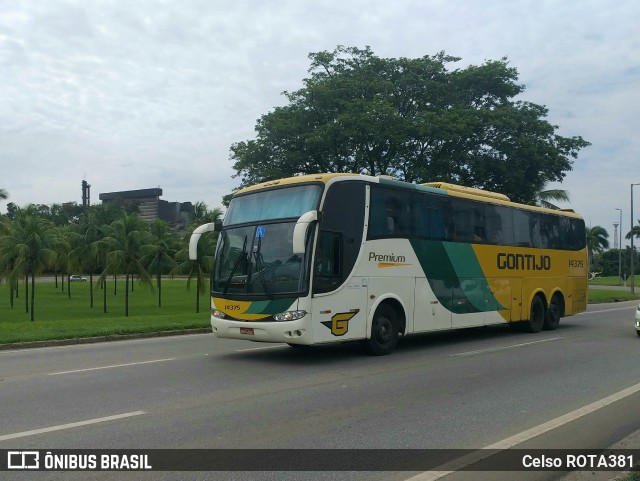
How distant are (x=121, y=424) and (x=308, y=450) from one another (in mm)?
2279

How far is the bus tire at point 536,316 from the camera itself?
18.4 m

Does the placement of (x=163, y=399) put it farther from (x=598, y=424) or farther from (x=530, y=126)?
(x=530, y=126)

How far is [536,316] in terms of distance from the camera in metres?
18.7

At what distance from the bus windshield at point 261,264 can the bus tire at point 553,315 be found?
1079 centimetres

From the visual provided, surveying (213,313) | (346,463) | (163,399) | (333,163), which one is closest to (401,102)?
(333,163)

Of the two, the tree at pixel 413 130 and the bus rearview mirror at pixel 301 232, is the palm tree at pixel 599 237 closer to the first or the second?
the tree at pixel 413 130

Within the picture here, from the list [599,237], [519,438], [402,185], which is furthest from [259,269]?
[599,237]

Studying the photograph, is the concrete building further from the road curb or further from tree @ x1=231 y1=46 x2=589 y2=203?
the road curb

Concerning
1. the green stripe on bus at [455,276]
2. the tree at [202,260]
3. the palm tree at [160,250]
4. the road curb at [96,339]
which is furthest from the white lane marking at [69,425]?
the palm tree at [160,250]

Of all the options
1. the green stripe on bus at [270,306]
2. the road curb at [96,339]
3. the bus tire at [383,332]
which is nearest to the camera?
the green stripe on bus at [270,306]

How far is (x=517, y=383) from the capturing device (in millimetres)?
9906

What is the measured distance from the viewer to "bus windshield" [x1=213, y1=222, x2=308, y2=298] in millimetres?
11469

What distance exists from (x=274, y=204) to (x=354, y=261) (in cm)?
190

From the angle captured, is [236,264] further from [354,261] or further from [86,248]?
[86,248]
